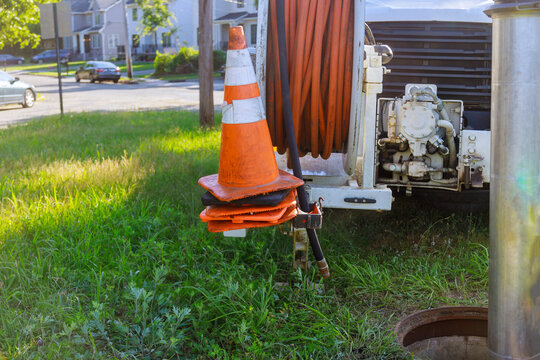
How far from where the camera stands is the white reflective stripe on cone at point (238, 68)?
3367 mm

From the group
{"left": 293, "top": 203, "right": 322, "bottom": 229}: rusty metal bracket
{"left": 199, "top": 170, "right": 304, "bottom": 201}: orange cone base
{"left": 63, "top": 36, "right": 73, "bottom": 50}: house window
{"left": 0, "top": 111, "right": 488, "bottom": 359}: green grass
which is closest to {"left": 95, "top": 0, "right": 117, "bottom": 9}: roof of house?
{"left": 63, "top": 36, "right": 73, "bottom": 50}: house window

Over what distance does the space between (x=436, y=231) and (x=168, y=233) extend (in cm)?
210

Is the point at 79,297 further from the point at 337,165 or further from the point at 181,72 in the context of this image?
the point at 181,72

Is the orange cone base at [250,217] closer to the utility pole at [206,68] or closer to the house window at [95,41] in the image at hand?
the utility pole at [206,68]

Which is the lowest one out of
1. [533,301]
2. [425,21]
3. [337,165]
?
[533,301]

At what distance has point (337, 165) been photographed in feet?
15.1

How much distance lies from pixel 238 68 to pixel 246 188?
25.4 inches

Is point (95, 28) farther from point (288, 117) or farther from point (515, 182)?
point (515, 182)

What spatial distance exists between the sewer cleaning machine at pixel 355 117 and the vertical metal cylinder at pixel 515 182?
1.09 meters

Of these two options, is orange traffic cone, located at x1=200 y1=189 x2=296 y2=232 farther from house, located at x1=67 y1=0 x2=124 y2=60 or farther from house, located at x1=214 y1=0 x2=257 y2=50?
house, located at x1=67 y1=0 x2=124 y2=60

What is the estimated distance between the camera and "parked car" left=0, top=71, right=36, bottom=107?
1952 centimetres

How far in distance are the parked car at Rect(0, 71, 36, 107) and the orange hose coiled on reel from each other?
58.1 ft

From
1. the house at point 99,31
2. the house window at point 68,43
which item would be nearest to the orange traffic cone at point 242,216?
the house at point 99,31

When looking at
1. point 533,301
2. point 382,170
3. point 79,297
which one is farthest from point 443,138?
point 79,297
